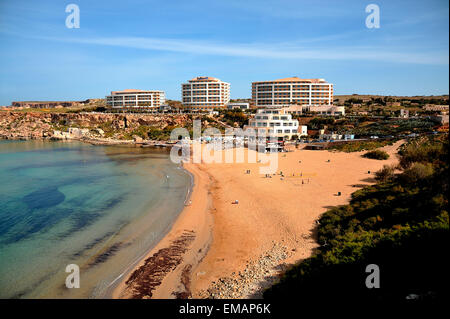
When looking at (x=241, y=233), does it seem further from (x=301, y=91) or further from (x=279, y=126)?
(x=301, y=91)

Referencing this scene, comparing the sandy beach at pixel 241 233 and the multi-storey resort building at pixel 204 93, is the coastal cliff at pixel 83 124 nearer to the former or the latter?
the multi-storey resort building at pixel 204 93

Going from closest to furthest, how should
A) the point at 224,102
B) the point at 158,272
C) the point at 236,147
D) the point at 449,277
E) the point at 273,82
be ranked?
the point at 449,277 < the point at 158,272 < the point at 236,147 < the point at 273,82 < the point at 224,102

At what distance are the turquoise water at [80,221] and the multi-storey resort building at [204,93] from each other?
181 feet

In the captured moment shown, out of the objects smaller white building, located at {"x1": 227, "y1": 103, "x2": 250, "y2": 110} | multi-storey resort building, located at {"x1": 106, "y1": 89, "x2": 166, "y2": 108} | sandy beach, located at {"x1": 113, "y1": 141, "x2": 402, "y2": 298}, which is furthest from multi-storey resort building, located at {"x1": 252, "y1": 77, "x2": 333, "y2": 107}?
sandy beach, located at {"x1": 113, "y1": 141, "x2": 402, "y2": 298}

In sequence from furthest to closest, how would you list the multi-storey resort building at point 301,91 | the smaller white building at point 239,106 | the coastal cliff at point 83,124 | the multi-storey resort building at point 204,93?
the multi-storey resort building at point 204,93, the smaller white building at point 239,106, the multi-storey resort building at point 301,91, the coastal cliff at point 83,124

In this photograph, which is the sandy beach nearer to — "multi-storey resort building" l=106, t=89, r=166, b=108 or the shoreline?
the shoreline

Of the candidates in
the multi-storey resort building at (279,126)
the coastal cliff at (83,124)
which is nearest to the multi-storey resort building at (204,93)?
the coastal cliff at (83,124)

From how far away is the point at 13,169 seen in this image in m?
39.2

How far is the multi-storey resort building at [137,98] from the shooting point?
99875 mm

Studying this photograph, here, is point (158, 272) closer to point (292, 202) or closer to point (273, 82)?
point (292, 202)

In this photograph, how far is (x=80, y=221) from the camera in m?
19.8

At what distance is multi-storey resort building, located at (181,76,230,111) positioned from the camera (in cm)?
9069
